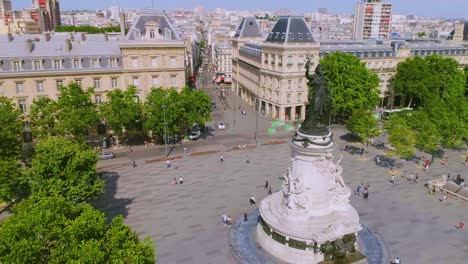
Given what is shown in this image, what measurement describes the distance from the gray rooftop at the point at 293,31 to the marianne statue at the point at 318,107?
43778 millimetres

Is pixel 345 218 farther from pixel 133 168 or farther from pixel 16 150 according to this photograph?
pixel 16 150

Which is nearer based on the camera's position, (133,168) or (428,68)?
(133,168)

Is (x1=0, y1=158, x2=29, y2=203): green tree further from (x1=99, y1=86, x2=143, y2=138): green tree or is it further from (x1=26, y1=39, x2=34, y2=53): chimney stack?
(x1=26, y1=39, x2=34, y2=53): chimney stack

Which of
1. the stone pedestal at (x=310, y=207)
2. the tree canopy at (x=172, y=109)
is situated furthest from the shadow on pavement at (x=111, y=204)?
the stone pedestal at (x=310, y=207)

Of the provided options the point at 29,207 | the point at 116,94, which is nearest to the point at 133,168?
the point at 116,94

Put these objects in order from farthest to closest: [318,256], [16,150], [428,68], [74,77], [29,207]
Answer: [428,68] → [74,77] → [16,150] → [318,256] → [29,207]

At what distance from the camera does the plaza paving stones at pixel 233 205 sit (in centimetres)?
2997

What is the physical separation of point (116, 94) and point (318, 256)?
36298 millimetres

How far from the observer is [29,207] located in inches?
853

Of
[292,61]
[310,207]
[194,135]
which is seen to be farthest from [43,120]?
[292,61]

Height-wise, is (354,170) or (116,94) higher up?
(116,94)

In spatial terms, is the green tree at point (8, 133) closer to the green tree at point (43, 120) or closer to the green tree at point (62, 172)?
the green tree at point (43, 120)

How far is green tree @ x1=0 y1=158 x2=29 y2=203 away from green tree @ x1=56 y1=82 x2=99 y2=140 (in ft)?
45.7

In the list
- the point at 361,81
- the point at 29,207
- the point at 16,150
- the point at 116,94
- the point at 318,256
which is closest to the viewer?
the point at 29,207
